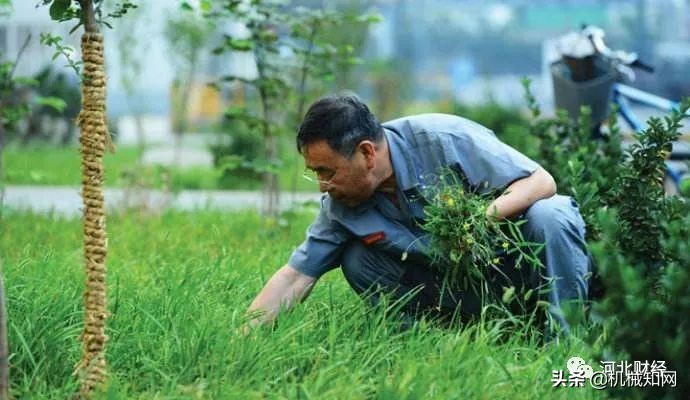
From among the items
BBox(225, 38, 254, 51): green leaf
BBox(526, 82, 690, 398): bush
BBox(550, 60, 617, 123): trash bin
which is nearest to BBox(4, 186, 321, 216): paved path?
BBox(225, 38, 254, 51): green leaf

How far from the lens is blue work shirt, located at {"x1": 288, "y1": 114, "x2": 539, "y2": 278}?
4125 millimetres

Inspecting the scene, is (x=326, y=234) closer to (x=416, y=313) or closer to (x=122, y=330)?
(x=416, y=313)

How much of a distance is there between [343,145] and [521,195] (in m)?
0.58

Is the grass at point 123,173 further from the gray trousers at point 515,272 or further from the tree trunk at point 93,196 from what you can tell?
the tree trunk at point 93,196

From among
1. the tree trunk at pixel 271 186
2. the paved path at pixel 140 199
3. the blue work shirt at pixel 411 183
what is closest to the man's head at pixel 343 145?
the blue work shirt at pixel 411 183

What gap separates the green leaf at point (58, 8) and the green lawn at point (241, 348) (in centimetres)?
83

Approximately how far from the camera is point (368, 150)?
4.00 m

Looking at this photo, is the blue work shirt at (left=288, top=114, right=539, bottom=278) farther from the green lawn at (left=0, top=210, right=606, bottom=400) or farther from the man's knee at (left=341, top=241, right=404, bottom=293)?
the green lawn at (left=0, top=210, right=606, bottom=400)

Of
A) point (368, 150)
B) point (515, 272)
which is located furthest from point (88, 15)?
point (515, 272)

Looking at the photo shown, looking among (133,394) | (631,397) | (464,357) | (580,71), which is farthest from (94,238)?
(580,71)

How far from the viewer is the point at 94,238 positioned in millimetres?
3213

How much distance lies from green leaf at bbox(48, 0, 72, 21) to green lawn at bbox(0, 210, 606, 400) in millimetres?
828

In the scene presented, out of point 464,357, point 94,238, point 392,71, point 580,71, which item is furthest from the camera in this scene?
point 392,71

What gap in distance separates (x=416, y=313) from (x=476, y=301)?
7.6 inches
